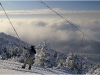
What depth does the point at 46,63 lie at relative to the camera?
51.7 meters

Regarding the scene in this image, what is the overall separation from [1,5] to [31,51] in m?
5.07

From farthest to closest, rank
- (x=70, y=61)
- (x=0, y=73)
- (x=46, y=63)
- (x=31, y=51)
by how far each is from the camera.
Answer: (x=70, y=61), (x=46, y=63), (x=31, y=51), (x=0, y=73)

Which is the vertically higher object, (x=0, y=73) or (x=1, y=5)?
(x=1, y=5)

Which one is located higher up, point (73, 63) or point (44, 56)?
point (44, 56)

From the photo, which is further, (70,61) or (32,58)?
(70,61)

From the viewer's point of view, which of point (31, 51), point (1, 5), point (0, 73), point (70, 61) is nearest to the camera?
point (1, 5)

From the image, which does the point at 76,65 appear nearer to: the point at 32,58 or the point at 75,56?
the point at 75,56

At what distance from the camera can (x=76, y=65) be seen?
65000 mm

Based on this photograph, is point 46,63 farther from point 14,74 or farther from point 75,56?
point 14,74

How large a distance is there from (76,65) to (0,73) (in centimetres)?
5363

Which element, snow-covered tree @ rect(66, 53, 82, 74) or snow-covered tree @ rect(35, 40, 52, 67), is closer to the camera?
snow-covered tree @ rect(35, 40, 52, 67)

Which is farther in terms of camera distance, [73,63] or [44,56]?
[73,63]

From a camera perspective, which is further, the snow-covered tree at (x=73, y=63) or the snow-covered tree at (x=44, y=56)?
the snow-covered tree at (x=73, y=63)

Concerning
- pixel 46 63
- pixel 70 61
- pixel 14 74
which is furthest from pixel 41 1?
pixel 70 61
